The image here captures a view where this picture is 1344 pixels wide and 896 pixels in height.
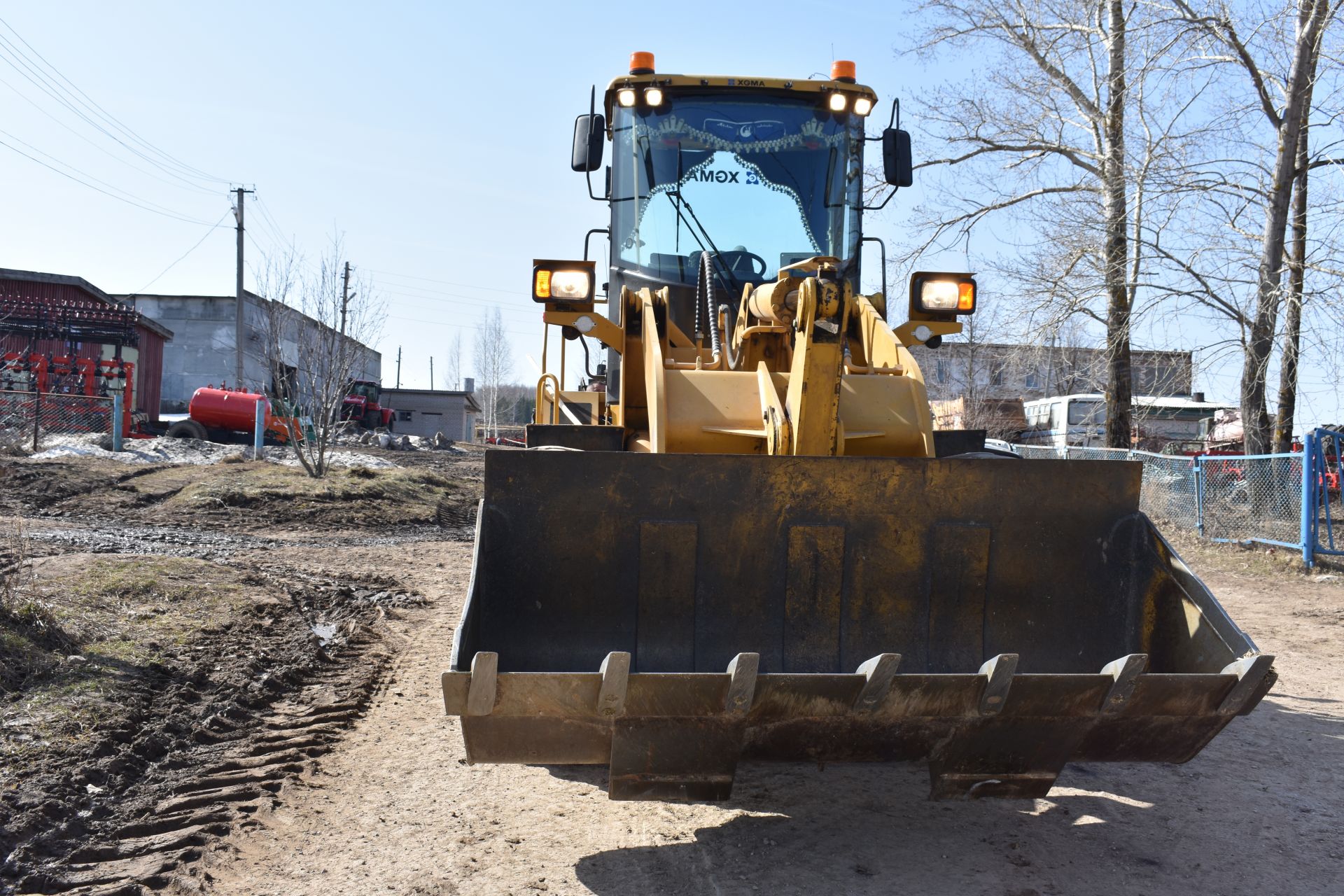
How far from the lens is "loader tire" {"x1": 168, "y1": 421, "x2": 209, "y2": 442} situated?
85.6ft

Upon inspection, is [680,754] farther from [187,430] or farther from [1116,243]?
[187,430]

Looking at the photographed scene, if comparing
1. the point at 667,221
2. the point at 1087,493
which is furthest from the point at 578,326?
the point at 1087,493

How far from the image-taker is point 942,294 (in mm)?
5777

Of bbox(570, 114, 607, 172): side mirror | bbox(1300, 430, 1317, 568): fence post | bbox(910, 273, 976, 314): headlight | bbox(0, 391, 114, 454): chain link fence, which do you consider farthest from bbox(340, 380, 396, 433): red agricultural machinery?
bbox(910, 273, 976, 314): headlight

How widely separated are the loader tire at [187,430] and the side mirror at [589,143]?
22.4 meters

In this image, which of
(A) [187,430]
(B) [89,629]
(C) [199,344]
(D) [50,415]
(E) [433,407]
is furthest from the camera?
(E) [433,407]

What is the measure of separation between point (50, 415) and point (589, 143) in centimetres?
2023

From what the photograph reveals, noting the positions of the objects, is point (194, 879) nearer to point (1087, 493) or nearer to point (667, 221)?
point (1087, 493)

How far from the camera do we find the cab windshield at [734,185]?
6.23 m

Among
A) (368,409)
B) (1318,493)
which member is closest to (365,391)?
(368,409)

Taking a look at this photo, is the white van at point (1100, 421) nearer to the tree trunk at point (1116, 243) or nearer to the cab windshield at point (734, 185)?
the tree trunk at point (1116, 243)

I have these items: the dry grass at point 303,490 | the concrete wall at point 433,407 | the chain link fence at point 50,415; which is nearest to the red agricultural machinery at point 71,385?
the chain link fence at point 50,415

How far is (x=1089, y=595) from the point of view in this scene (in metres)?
4.21

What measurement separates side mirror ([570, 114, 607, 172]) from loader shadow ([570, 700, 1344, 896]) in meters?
3.60
